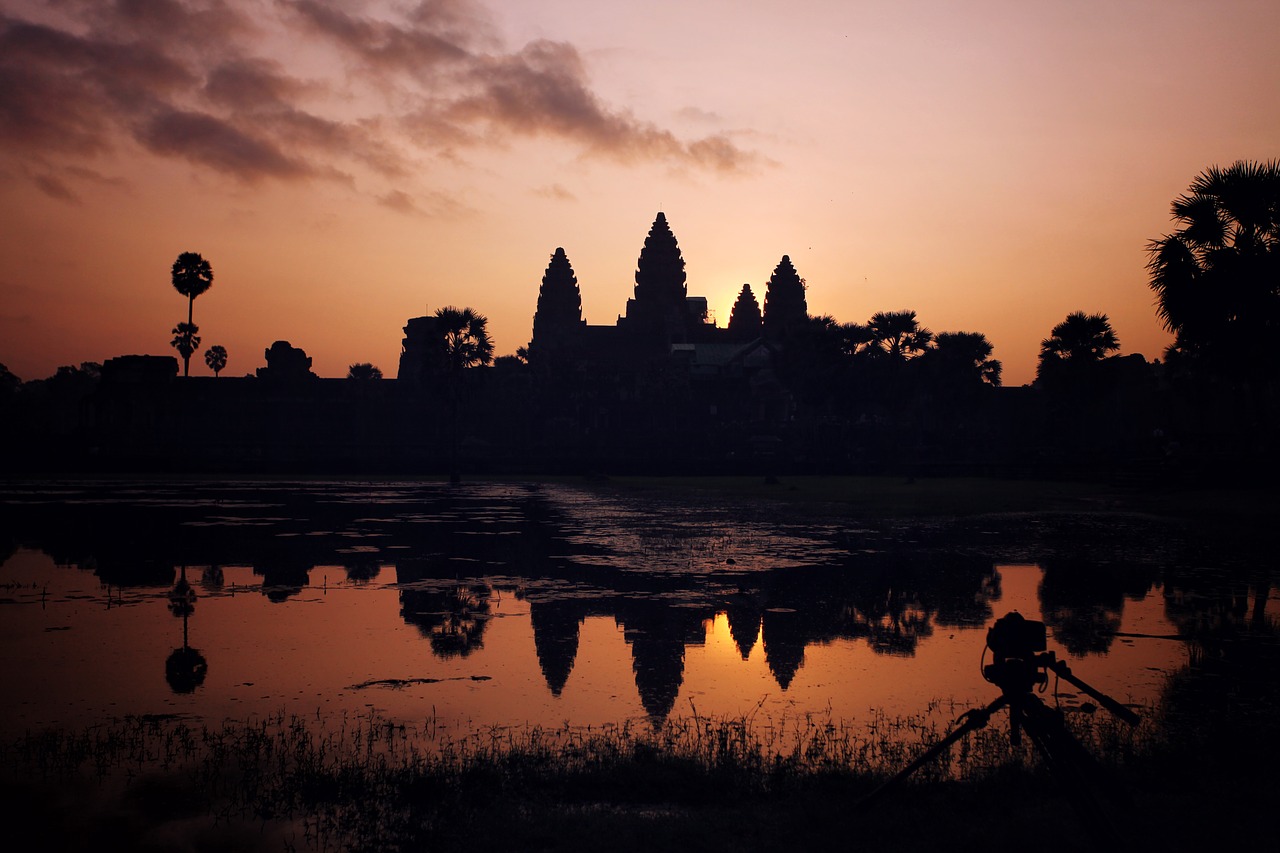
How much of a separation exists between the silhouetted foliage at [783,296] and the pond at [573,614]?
93.5 metres

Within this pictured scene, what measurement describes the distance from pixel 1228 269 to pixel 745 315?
4039 inches

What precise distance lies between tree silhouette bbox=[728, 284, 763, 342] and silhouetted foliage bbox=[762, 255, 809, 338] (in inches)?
236

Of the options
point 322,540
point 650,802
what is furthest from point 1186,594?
point 322,540

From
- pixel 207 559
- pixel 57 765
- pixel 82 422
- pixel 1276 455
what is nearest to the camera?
pixel 57 765

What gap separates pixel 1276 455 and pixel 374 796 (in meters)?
36.7

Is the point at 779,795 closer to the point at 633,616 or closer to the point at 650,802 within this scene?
the point at 650,802

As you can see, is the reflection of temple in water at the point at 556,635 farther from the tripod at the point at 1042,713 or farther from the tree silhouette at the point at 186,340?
the tree silhouette at the point at 186,340

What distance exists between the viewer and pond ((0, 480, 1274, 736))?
33.8 ft

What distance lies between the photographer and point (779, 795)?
24.0ft

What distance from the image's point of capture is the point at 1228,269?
3058 cm

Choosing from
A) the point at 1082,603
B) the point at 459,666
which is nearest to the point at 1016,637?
the point at 459,666

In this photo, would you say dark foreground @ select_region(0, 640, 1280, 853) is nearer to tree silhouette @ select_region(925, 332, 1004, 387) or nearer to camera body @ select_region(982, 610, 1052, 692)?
camera body @ select_region(982, 610, 1052, 692)

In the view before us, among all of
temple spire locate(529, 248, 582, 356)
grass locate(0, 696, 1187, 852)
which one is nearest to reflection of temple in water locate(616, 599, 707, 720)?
grass locate(0, 696, 1187, 852)

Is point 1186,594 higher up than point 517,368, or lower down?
lower down
